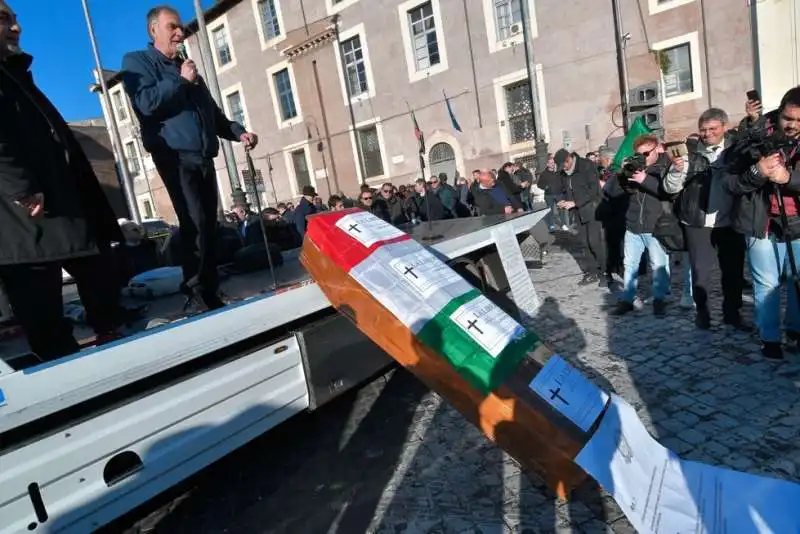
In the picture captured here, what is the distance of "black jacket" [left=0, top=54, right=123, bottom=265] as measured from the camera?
6.53ft

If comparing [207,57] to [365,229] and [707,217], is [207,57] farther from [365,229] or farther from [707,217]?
[707,217]

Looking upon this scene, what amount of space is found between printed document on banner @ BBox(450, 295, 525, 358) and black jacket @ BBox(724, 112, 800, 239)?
6.33 feet

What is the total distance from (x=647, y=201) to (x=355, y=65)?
1862 cm

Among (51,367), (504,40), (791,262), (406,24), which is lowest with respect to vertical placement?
(791,262)

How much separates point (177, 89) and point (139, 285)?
130 cm

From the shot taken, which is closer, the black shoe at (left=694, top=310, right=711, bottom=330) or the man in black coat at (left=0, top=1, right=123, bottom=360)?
the man in black coat at (left=0, top=1, right=123, bottom=360)

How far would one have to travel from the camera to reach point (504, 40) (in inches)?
637

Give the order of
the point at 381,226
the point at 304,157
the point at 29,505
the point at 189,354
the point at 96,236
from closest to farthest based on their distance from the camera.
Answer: the point at 29,505
the point at 189,354
the point at 96,236
the point at 381,226
the point at 304,157

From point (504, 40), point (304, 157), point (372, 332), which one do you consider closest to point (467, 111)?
point (504, 40)

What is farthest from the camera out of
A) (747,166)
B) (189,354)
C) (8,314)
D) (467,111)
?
(467,111)

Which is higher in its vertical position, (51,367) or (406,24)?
(406,24)

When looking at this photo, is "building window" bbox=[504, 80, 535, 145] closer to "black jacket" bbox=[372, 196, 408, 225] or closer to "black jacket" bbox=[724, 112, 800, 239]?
"black jacket" bbox=[372, 196, 408, 225]

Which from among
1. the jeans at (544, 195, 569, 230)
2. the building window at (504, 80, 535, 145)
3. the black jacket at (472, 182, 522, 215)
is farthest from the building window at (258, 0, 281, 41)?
the black jacket at (472, 182, 522, 215)

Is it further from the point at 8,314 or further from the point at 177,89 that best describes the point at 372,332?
the point at 8,314
